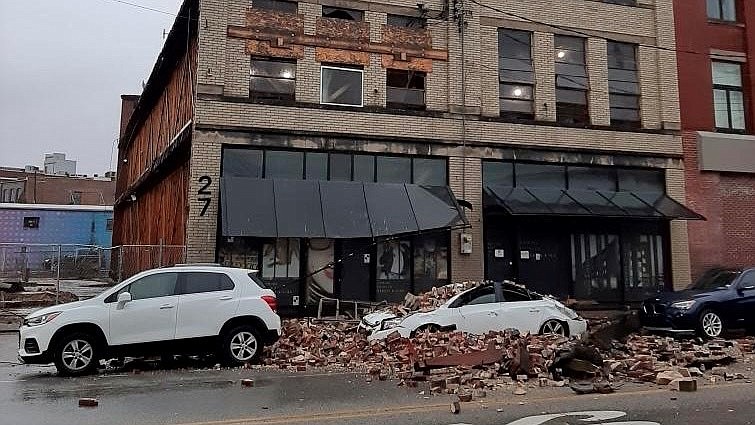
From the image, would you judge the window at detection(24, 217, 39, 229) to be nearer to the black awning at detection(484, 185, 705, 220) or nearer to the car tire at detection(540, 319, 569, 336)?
the black awning at detection(484, 185, 705, 220)

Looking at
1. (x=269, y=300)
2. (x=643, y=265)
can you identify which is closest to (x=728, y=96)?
(x=643, y=265)

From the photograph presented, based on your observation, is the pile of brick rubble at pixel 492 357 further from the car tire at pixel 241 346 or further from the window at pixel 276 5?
the window at pixel 276 5

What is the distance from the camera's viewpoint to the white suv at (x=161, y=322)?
9688 mm

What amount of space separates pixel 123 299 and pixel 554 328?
8134 millimetres

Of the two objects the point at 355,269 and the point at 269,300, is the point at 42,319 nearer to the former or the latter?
the point at 269,300

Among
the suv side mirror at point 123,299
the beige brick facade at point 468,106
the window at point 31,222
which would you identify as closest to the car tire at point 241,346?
the suv side mirror at point 123,299

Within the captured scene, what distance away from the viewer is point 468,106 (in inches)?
717

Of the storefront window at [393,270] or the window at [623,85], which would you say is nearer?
the storefront window at [393,270]

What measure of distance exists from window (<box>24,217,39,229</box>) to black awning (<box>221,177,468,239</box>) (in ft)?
126

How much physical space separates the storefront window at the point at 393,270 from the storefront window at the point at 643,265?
7158mm

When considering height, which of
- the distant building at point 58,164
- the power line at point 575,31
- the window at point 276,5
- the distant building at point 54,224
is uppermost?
the distant building at point 58,164

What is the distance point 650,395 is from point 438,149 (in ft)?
35.4

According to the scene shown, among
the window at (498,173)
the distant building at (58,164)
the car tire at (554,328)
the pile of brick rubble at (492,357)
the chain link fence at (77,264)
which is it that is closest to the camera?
the pile of brick rubble at (492,357)

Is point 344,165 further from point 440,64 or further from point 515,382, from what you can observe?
point 515,382
